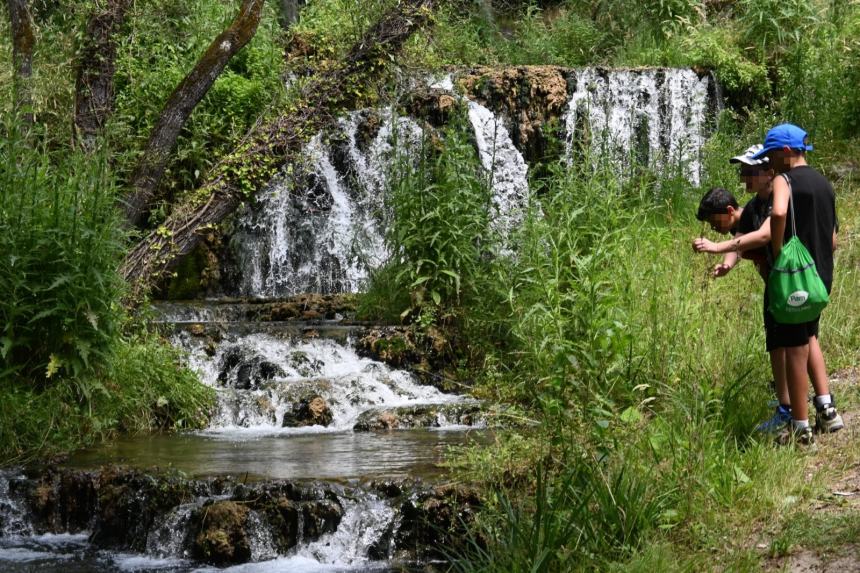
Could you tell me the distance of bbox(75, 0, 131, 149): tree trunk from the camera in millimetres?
10836

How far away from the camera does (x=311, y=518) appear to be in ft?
19.5

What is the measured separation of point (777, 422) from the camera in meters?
5.71

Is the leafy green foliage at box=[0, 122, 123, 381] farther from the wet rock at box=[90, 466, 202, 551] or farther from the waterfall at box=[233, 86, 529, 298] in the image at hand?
the waterfall at box=[233, 86, 529, 298]

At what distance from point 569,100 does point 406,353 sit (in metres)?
6.58

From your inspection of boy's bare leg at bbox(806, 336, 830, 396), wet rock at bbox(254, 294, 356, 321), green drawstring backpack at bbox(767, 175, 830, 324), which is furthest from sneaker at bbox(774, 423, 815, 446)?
wet rock at bbox(254, 294, 356, 321)

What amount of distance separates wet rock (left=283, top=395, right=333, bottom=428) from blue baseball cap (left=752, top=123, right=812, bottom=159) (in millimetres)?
4465

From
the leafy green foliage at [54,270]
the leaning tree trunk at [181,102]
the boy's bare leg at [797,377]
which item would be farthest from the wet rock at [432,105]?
the boy's bare leg at [797,377]

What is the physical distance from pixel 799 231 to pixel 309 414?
4.63 m

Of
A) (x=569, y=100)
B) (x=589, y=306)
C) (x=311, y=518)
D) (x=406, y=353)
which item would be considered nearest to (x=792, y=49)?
(x=569, y=100)

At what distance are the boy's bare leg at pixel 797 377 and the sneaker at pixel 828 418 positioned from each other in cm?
26

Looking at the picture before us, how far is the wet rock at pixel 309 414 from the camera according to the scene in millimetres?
8734

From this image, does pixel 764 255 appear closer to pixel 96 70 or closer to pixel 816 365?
pixel 816 365

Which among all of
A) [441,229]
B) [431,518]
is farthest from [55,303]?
[441,229]

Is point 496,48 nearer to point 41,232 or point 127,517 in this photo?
point 41,232
